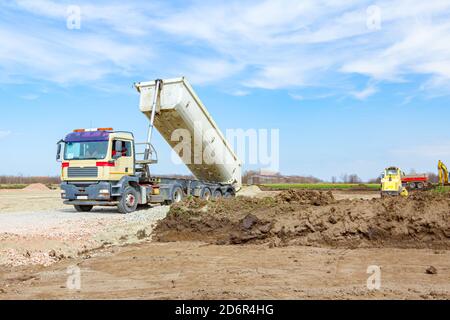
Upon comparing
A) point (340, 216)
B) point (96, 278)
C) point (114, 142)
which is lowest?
point (96, 278)

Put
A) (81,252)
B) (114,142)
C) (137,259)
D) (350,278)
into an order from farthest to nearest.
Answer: (114,142) < (81,252) < (137,259) < (350,278)

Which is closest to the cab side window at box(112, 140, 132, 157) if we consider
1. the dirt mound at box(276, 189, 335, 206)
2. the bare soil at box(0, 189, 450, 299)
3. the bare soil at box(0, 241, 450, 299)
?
the bare soil at box(0, 189, 450, 299)

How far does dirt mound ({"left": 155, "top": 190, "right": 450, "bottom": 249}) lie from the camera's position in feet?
29.7

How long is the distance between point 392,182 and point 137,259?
1752 centimetres

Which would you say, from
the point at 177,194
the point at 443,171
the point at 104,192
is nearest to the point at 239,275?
the point at 104,192

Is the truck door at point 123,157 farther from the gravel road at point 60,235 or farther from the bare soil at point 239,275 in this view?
the bare soil at point 239,275

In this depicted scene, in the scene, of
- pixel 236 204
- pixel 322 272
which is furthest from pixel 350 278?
pixel 236 204

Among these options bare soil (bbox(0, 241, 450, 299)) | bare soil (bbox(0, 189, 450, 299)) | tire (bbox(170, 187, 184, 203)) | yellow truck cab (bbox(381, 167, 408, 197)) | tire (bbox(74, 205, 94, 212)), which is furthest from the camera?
yellow truck cab (bbox(381, 167, 408, 197))

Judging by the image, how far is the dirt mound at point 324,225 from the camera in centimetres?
905

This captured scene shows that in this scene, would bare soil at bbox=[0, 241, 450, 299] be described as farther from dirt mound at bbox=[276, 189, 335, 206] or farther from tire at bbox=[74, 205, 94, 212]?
tire at bbox=[74, 205, 94, 212]

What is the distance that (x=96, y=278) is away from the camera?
659 cm

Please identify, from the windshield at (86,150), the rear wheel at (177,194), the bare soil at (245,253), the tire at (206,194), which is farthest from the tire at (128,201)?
the tire at (206,194)
